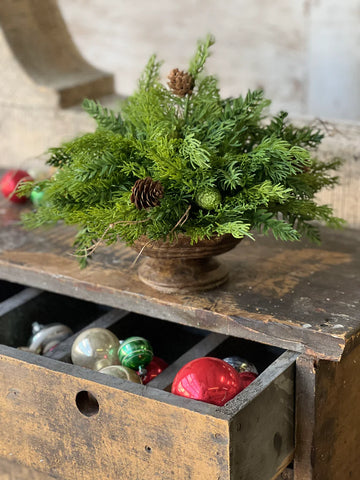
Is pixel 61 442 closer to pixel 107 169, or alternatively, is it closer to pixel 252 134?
pixel 107 169

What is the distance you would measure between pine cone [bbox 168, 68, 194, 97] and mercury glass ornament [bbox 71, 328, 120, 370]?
1.57 feet

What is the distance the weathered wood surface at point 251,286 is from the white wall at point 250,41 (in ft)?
6.63

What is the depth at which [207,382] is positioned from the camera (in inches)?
52.2

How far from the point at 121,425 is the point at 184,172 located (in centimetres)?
44

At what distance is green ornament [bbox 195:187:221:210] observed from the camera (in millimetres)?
1346

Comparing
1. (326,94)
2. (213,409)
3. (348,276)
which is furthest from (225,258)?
(326,94)

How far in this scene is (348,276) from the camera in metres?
1.60

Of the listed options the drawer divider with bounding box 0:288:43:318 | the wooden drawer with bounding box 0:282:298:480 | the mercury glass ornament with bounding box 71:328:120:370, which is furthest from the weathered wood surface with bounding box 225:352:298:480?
the drawer divider with bounding box 0:288:43:318

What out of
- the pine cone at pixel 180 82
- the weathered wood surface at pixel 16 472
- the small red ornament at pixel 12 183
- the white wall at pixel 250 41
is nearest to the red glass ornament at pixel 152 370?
the weathered wood surface at pixel 16 472

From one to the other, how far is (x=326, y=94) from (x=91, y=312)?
2253mm

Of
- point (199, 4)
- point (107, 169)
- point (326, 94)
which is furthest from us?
point (199, 4)

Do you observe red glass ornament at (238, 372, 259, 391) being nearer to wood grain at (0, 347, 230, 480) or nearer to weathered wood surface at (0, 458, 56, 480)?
wood grain at (0, 347, 230, 480)

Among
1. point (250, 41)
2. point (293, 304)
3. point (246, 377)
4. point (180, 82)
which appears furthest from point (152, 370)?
point (250, 41)

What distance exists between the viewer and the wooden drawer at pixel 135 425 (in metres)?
1.25
